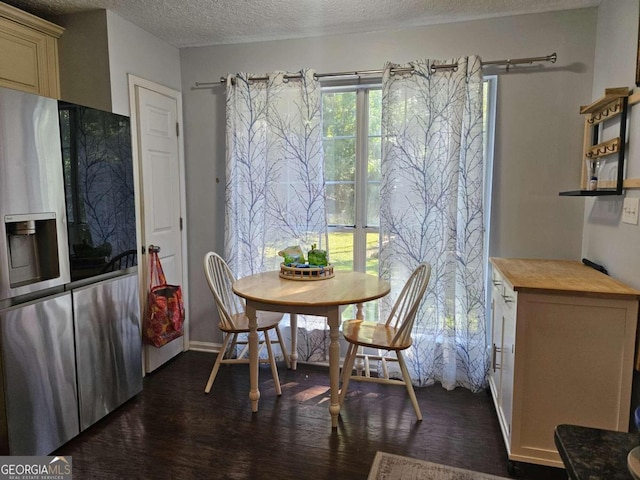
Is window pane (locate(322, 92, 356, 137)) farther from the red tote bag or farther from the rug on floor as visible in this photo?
the rug on floor

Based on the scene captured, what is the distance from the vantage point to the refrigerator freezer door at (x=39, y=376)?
178cm

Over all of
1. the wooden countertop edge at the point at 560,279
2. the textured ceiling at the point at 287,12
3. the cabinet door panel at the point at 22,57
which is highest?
the textured ceiling at the point at 287,12

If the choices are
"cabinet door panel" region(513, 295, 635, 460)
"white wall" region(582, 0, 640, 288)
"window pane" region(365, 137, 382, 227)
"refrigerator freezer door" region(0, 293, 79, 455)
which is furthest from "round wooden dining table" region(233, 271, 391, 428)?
"white wall" region(582, 0, 640, 288)

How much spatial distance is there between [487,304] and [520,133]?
1.14 m

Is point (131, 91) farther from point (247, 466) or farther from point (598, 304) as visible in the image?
point (598, 304)

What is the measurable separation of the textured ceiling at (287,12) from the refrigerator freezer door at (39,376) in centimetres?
175

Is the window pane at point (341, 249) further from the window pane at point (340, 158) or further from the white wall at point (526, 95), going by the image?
the white wall at point (526, 95)

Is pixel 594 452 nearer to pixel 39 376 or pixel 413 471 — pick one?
pixel 413 471

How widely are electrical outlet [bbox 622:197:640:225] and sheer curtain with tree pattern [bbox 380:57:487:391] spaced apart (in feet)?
2.61

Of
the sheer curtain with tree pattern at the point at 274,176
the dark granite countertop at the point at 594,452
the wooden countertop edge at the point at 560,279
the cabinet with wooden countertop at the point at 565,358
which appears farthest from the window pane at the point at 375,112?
the dark granite countertop at the point at 594,452

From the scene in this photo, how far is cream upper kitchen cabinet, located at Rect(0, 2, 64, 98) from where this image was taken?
7.53 ft

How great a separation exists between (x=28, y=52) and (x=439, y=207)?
267 centimetres

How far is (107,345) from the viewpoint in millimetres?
2320

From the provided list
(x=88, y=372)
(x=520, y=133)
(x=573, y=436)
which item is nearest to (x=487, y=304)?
(x=520, y=133)
